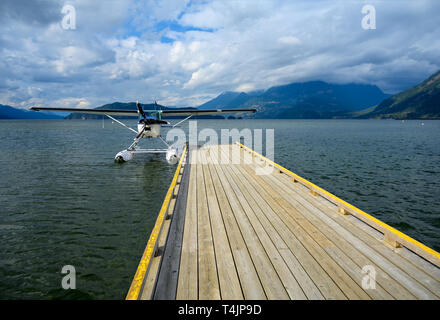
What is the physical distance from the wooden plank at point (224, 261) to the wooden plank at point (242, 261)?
0.07 metres

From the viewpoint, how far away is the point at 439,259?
3.27 metres

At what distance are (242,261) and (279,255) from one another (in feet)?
2.16

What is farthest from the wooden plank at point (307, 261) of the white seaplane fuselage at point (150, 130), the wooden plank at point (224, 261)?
the white seaplane fuselage at point (150, 130)

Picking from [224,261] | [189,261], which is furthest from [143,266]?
[224,261]

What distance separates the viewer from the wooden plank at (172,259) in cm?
291

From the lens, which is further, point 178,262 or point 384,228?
point 384,228

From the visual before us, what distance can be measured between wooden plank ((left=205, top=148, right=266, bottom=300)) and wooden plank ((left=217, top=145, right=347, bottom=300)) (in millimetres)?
799

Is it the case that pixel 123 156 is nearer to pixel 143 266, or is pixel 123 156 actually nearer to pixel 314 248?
pixel 143 266

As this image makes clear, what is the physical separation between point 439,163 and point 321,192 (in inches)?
683

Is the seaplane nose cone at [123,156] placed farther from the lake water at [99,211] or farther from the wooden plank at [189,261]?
the wooden plank at [189,261]

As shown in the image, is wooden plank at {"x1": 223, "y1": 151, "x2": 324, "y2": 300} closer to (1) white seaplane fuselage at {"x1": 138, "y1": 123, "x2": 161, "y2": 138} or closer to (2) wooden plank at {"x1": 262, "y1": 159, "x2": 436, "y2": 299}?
(2) wooden plank at {"x1": 262, "y1": 159, "x2": 436, "y2": 299}

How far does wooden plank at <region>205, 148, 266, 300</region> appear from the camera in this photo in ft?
9.53
